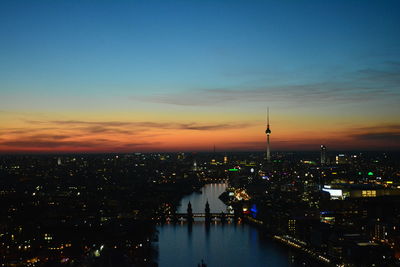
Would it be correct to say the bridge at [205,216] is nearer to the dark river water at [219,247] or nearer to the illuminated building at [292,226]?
the dark river water at [219,247]

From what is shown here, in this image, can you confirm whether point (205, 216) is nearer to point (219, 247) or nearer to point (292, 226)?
point (292, 226)

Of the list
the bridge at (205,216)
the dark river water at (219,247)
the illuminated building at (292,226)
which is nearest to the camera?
the dark river water at (219,247)

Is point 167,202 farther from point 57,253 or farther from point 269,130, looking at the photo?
point 269,130

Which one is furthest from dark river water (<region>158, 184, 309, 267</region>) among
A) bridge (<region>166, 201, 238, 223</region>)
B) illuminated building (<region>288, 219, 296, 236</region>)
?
illuminated building (<region>288, 219, 296, 236</region>)

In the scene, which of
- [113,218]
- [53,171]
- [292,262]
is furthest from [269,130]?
[292,262]

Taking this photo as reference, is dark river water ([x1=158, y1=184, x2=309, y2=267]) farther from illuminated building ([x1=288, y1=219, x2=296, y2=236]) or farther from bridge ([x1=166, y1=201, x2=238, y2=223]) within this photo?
illuminated building ([x1=288, y1=219, x2=296, y2=236])

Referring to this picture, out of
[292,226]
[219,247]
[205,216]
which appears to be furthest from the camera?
[205,216]

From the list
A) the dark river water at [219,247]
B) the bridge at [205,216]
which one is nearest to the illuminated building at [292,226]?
the dark river water at [219,247]

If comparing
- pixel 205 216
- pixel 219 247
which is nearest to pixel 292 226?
pixel 219 247
